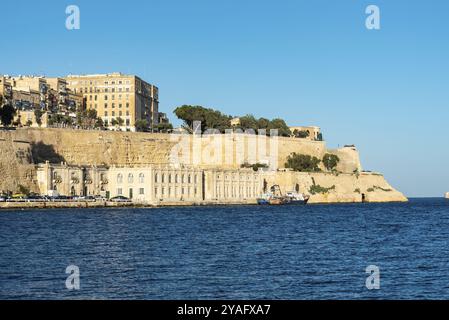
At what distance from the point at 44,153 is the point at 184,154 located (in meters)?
16.4

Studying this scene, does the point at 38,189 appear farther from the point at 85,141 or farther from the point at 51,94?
the point at 51,94

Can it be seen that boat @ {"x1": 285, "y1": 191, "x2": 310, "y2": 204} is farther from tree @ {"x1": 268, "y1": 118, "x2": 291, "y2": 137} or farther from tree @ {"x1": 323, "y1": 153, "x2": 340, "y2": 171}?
tree @ {"x1": 268, "y1": 118, "x2": 291, "y2": 137}

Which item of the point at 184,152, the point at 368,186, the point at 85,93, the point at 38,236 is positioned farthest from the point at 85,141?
the point at 38,236

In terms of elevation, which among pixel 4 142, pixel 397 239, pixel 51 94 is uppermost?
pixel 51 94

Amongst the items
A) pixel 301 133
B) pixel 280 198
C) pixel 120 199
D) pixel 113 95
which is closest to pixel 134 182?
pixel 120 199

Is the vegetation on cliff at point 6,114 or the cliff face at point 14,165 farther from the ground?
the vegetation on cliff at point 6,114

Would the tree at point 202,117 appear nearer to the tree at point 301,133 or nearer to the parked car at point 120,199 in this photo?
the tree at point 301,133

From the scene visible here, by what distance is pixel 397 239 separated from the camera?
30750 millimetres

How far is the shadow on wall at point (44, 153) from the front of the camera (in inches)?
2499

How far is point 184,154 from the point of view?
77.6 metres

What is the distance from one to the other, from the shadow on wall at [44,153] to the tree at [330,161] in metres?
32.6

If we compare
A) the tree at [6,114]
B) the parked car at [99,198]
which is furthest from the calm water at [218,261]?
the tree at [6,114]

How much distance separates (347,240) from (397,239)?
2.37 m

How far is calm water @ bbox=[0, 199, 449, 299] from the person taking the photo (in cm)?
1623
